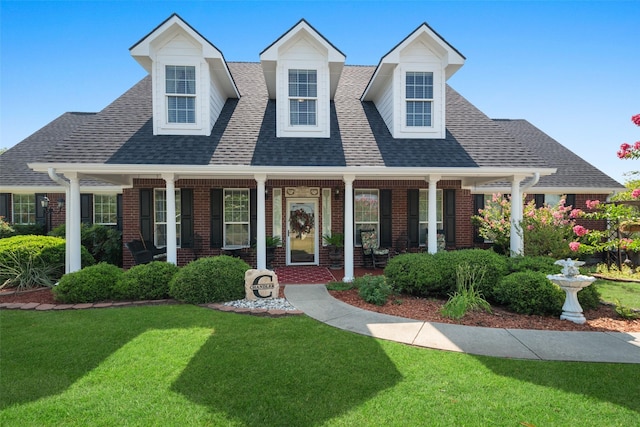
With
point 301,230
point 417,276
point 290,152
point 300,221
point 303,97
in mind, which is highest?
point 303,97

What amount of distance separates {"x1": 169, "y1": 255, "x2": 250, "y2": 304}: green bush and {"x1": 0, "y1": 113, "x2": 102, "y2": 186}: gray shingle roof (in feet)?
30.2

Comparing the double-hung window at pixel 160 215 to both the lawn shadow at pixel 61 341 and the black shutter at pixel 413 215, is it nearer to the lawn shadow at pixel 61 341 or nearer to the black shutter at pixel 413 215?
the lawn shadow at pixel 61 341

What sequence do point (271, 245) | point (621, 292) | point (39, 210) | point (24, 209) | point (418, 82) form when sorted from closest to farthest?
point (621, 292)
point (418, 82)
point (271, 245)
point (39, 210)
point (24, 209)

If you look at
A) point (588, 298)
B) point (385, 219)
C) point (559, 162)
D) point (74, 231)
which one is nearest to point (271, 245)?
point (385, 219)

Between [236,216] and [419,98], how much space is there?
22.6 ft

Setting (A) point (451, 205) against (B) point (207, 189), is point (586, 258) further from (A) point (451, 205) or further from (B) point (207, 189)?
(B) point (207, 189)

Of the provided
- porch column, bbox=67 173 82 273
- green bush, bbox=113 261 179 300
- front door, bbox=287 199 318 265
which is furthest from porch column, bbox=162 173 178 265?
front door, bbox=287 199 318 265

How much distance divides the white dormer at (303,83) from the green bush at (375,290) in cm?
457

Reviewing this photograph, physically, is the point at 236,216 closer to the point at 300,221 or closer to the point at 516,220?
the point at 300,221

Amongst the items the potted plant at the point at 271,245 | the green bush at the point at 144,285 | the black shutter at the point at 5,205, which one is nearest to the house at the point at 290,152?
the potted plant at the point at 271,245

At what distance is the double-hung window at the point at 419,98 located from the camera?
373 inches

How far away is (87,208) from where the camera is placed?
508 inches

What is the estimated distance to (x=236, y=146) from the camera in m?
8.66

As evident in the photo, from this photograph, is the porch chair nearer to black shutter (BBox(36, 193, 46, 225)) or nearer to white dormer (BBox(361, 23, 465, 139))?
white dormer (BBox(361, 23, 465, 139))
